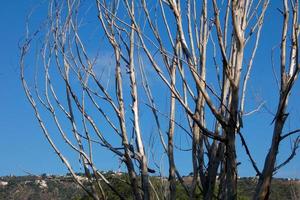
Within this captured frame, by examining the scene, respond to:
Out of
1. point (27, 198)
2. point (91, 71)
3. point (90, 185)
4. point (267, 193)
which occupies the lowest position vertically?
point (267, 193)

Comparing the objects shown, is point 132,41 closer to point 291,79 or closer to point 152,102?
point 152,102

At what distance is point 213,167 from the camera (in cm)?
278

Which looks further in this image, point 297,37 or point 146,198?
point 146,198

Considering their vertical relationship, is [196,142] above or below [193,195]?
above

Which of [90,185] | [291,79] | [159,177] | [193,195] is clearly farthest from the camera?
[159,177]

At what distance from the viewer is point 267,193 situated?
227cm

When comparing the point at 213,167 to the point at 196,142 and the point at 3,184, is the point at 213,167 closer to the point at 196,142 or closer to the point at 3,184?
the point at 196,142

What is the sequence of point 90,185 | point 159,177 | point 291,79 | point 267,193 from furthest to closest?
point 159,177
point 90,185
point 291,79
point 267,193

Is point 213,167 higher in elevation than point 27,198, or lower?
lower

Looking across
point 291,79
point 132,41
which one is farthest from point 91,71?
point 291,79

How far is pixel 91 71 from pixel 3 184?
1823 inches

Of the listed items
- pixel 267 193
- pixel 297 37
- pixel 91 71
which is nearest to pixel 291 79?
pixel 297 37

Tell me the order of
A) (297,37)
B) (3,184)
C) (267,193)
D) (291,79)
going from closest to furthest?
1. (267,193)
2. (291,79)
3. (297,37)
4. (3,184)

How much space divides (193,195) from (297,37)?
3.15ft
